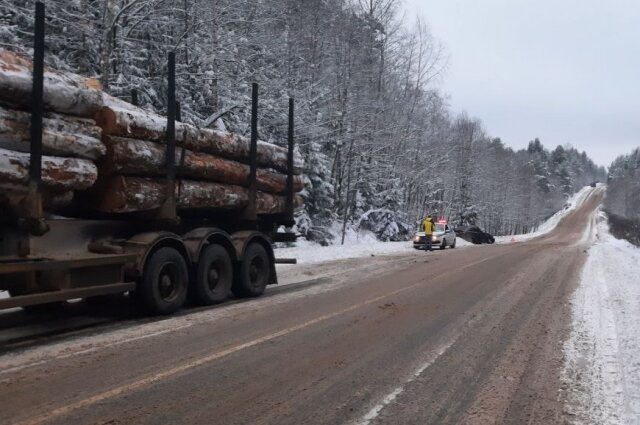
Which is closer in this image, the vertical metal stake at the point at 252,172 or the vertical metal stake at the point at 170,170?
the vertical metal stake at the point at 170,170

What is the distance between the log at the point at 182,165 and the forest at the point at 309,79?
11.1 feet

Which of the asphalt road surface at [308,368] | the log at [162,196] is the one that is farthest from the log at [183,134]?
the asphalt road surface at [308,368]

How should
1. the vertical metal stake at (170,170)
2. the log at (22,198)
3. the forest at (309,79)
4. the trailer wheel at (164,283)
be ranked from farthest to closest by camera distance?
the forest at (309,79), the vertical metal stake at (170,170), the trailer wheel at (164,283), the log at (22,198)

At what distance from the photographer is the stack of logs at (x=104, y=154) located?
652 centimetres

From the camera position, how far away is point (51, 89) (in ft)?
22.6

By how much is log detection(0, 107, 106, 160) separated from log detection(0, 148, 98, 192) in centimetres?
9

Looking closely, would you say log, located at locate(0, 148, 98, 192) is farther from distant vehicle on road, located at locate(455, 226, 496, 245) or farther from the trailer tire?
distant vehicle on road, located at locate(455, 226, 496, 245)

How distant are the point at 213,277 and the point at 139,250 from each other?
6.42 feet

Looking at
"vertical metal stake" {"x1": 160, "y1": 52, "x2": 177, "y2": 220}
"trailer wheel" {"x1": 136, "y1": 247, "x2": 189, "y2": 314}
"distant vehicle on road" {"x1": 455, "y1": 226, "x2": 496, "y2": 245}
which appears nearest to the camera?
"trailer wheel" {"x1": 136, "y1": 247, "x2": 189, "y2": 314}

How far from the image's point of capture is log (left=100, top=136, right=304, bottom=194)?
25.7 feet

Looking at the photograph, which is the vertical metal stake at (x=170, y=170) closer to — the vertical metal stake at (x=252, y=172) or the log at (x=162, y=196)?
the log at (x=162, y=196)

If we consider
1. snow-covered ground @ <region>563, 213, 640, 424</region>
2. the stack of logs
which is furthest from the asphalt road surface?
the stack of logs

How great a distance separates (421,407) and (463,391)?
0.68 meters

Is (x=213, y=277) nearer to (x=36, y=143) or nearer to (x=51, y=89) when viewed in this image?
(x=36, y=143)
